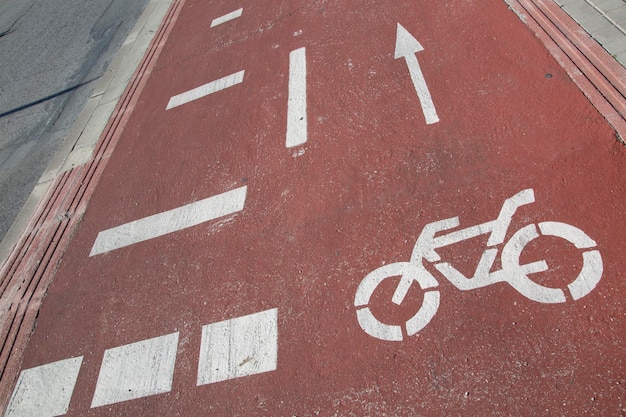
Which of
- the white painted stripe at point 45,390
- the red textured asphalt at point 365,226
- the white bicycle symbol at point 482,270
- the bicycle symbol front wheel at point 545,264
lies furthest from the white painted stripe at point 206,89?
the bicycle symbol front wheel at point 545,264

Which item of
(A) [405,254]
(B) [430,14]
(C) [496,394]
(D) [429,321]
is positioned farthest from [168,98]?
(C) [496,394]

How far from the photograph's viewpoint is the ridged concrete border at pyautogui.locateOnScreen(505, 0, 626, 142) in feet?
18.8

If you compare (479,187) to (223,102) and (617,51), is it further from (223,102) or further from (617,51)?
(223,102)

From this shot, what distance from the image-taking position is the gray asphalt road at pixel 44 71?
9.80 m

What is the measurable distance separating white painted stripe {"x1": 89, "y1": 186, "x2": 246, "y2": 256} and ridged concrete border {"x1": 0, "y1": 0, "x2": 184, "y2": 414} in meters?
0.82

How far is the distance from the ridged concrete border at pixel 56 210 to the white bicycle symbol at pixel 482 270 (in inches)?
179

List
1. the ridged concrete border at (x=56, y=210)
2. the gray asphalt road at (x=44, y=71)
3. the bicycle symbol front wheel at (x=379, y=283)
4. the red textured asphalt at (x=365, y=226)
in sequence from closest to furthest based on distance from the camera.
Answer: the red textured asphalt at (x=365, y=226)
the bicycle symbol front wheel at (x=379, y=283)
the ridged concrete border at (x=56, y=210)
the gray asphalt road at (x=44, y=71)

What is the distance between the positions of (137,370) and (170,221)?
213 cm

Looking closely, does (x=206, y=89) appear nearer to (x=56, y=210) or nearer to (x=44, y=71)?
(x=56, y=210)

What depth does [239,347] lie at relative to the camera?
5.28 m

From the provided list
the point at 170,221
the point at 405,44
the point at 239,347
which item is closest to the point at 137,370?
the point at 239,347

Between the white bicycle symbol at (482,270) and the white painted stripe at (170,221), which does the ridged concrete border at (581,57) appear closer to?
the white bicycle symbol at (482,270)

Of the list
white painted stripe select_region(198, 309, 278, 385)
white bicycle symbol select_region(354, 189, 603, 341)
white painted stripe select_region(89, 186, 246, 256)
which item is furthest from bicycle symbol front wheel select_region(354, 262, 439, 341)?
white painted stripe select_region(89, 186, 246, 256)

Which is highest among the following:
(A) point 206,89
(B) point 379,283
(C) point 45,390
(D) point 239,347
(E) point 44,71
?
(E) point 44,71
